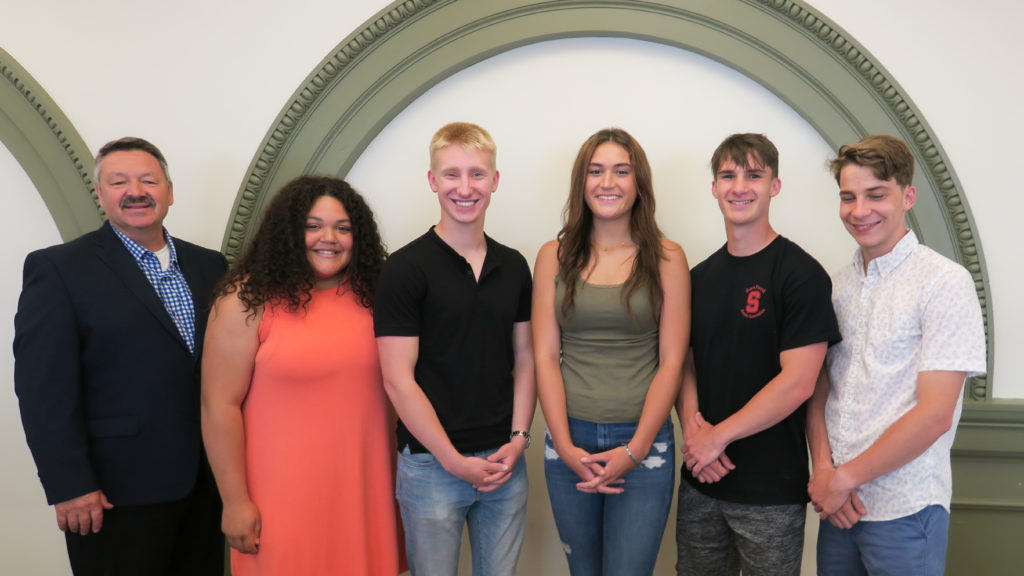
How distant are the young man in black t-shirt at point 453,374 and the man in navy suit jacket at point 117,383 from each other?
2.05 feet

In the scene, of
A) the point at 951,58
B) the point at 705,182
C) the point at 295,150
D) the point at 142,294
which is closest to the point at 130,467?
the point at 142,294

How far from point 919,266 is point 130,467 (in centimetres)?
200

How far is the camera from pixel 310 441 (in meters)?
1.59

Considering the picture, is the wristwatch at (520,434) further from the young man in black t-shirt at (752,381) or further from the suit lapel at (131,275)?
the suit lapel at (131,275)

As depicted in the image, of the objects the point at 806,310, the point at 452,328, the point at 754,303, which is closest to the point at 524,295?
the point at 452,328

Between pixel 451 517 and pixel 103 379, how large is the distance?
0.99m

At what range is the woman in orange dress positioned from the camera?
1586 millimetres

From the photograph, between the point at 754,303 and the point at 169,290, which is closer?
the point at 754,303

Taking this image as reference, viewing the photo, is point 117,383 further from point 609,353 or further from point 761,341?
point 761,341

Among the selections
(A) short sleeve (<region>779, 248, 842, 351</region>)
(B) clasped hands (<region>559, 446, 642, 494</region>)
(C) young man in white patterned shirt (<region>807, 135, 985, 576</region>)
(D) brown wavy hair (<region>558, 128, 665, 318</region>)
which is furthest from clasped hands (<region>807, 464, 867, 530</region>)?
(D) brown wavy hair (<region>558, 128, 665, 318</region>)

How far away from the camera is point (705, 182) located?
2068 mm

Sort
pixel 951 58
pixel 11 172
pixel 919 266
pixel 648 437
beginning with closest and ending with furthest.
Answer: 1. pixel 919 266
2. pixel 648 437
3. pixel 951 58
4. pixel 11 172

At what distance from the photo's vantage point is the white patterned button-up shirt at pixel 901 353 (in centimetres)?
138

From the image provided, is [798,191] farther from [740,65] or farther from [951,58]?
[951,58]
